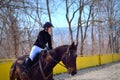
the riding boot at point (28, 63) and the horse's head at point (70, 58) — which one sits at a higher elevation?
the horse's head at point (70, 58)

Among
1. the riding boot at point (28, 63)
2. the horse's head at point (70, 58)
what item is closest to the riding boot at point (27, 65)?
the riding boot at point (28, 63)

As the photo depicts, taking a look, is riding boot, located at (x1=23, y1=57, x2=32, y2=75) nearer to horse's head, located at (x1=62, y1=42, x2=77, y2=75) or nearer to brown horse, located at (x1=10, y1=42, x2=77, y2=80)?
brown horse, located at (x1=10, y1=42, x2=77, y2=80)

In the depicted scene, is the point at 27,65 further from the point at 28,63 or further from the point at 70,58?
the point at 70,58

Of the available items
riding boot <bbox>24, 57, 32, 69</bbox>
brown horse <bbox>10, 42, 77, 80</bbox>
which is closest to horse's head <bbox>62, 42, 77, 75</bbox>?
brown horse <bbox>10, 42, 77, 80</bbox>

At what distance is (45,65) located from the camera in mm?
7277

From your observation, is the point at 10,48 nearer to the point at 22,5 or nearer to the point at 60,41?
the point at 22,5

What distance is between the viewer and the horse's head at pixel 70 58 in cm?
645

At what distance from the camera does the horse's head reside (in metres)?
6.45

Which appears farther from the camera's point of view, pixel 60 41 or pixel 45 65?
pixel 60 41

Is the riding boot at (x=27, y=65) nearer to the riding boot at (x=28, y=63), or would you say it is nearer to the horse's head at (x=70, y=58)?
the riding boot at (x=28, y=63)

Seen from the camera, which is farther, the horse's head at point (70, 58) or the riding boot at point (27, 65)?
the riding boot at point (27, 65)

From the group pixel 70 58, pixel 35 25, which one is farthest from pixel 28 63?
pixel 35 25

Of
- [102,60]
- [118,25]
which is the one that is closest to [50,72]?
[102,60]

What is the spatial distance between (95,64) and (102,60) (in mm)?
4021
